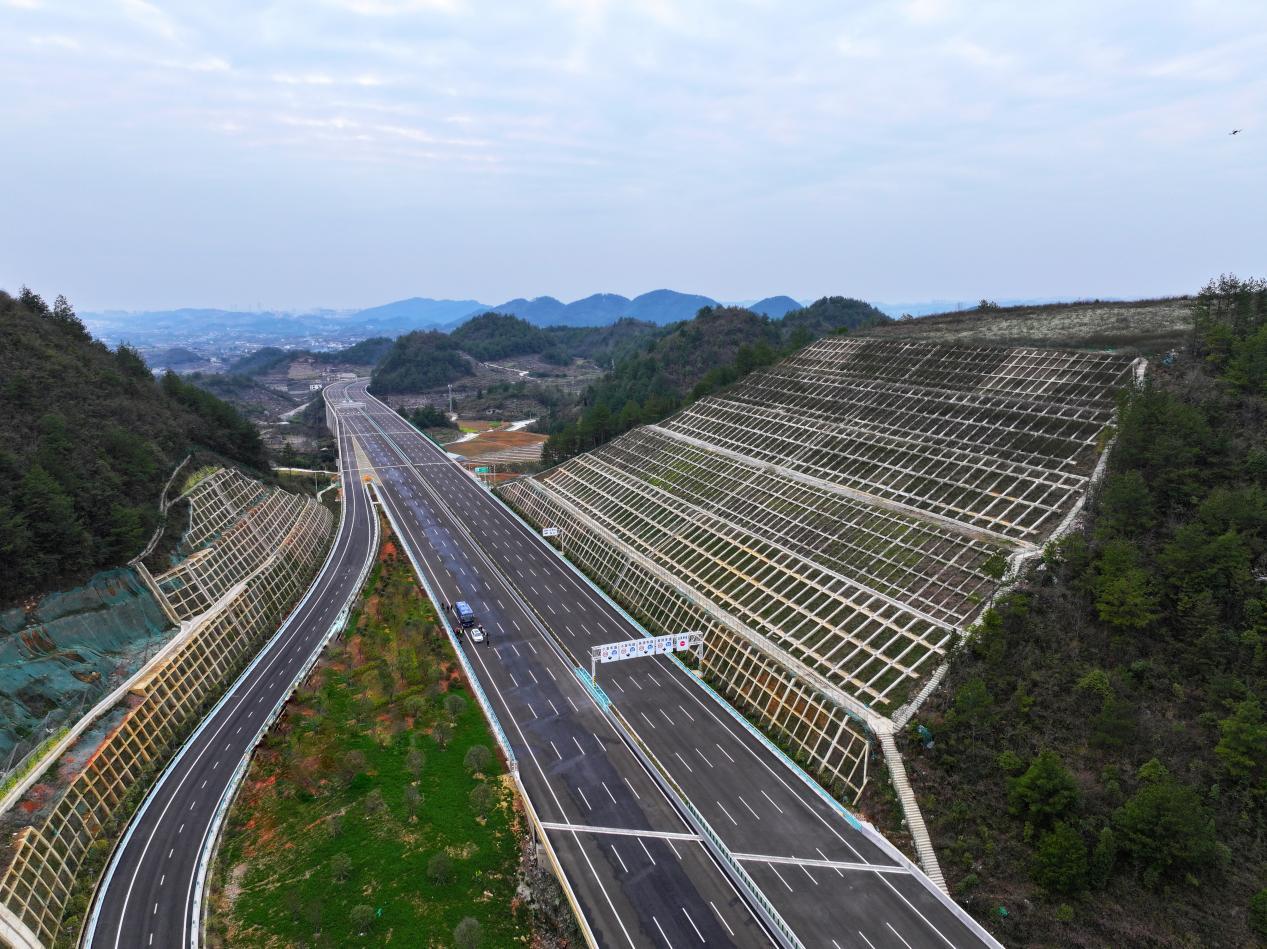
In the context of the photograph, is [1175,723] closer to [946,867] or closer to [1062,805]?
[1062,805]

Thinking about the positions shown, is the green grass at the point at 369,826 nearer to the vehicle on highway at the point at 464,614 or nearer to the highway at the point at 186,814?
the highway at the point at 186,814

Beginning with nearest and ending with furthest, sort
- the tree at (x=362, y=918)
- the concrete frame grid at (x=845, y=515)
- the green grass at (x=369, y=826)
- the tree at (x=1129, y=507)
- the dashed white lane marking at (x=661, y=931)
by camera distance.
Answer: the dashed white lane marking at (x=661, y=931), the tree at (x=362, y=918), the green grass at (x=369, y=826), the tree at (x=1129, y=507), the concrete frame grid at (x=845, y=515)

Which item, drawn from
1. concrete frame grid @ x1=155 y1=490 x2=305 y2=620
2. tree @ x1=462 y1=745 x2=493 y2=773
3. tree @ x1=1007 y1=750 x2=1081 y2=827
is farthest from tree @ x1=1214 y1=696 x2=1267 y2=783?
concrete frame grid @ x1=155 y1=490 x2=305 y2=620

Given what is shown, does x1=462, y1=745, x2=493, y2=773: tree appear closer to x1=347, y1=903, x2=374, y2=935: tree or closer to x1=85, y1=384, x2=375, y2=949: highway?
x1=347, y1=903, x2=374, y2=935: tree

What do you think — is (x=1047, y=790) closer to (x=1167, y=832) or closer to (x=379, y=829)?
(x=1167, y=832)

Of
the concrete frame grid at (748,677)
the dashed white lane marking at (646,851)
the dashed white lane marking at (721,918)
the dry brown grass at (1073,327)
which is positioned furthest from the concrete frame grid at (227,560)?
the dry brown grass at (1073,327)

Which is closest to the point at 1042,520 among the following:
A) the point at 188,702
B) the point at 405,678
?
the point at 405,678
